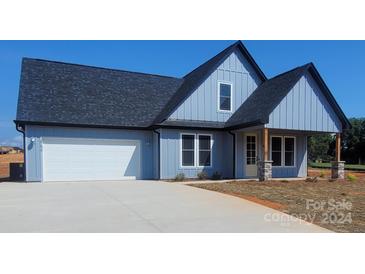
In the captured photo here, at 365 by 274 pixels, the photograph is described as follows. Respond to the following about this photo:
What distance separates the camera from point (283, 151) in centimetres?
1691

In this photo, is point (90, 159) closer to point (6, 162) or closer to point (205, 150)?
point (205, 150)

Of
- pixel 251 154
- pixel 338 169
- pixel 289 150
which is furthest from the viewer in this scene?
pixel 289 150

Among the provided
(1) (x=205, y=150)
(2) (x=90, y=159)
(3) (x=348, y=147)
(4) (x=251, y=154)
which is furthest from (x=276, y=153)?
(3) (x=348, y=147)

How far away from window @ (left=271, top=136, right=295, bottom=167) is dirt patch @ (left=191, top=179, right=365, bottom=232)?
4.73 m

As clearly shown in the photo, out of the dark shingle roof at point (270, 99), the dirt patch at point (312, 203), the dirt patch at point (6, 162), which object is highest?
the dark shingle roof at point (270, 99)

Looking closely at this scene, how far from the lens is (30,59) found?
16.0 m

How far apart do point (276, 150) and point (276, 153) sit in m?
0.17

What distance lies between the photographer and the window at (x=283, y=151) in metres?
16.6

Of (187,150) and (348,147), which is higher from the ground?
(187,150)

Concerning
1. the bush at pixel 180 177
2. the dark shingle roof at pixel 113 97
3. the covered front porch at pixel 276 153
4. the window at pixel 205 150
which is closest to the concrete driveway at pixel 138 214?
the bush at pixel 180 177

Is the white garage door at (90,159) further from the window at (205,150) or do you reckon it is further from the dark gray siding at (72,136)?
the window at (205,150)

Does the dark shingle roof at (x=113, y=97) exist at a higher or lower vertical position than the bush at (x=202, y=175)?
higher

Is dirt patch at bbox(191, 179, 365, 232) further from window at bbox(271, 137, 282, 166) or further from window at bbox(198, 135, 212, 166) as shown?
window at bbox(271, 137, 282, 166)

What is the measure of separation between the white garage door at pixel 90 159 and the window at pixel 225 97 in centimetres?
497
